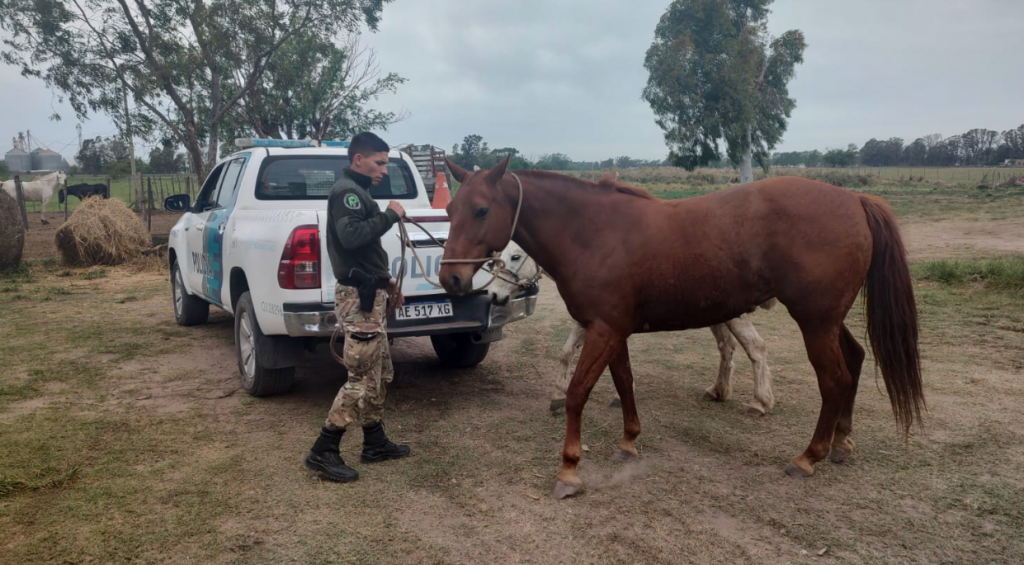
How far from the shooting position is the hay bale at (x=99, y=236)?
528 inches

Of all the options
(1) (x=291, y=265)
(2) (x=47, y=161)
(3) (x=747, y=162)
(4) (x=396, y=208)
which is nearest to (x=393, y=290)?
(4) (x=396, y=208)

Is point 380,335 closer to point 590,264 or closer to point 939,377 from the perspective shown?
point 590,264

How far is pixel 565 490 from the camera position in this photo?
11.8 feet

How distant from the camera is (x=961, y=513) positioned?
3.30 meters

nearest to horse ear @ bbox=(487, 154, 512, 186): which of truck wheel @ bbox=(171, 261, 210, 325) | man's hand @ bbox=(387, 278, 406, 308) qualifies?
man's hand @ bbox=(387, 278, 406, 308)

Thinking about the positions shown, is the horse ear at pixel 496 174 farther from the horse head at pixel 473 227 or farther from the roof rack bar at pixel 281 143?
the roof rack bar at pixel 281 143

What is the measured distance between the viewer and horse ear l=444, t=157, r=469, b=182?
12.4 feet

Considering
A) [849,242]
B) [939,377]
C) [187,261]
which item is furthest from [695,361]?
[187,261]

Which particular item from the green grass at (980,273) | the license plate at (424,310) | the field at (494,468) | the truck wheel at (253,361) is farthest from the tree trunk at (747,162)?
the truck wheel at (253,361)

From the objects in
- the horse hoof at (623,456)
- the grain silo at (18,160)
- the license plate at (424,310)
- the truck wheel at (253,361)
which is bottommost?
the horse hoof at (623,456)

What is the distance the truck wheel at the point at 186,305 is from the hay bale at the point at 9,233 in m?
6.50

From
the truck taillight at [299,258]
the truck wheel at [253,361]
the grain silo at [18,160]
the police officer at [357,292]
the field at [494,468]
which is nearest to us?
the field at [494,468]

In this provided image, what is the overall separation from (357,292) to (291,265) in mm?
932

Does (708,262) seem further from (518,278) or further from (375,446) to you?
(375,446)
